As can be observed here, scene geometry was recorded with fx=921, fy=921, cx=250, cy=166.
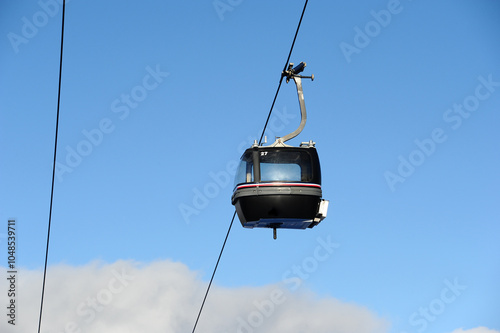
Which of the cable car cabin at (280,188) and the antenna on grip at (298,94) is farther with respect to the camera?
the antenna on grip at (298,94)

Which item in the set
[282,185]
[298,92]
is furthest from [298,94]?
[282,185]

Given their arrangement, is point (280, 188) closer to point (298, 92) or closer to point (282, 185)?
point (282, 185)

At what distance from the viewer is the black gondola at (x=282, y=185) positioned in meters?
20.1

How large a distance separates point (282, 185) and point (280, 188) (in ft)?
0.28

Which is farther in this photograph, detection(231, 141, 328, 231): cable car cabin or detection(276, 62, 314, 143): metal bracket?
detection(276, 62, 314, 143): metal bracket

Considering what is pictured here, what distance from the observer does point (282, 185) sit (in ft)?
66.1

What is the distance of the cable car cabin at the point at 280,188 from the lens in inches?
793

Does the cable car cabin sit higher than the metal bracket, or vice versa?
the metal bracket

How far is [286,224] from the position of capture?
68.5ft

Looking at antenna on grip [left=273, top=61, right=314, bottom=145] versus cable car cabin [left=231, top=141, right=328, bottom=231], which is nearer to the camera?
cable car cabin [left=231, top=141, right=328, bottom=231]

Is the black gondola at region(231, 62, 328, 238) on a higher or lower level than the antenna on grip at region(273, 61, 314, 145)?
lower

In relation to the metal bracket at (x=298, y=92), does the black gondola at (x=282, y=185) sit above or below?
below

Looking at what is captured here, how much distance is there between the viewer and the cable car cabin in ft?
66.1

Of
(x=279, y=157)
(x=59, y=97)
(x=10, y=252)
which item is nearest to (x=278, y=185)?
(x=279, y=157)
